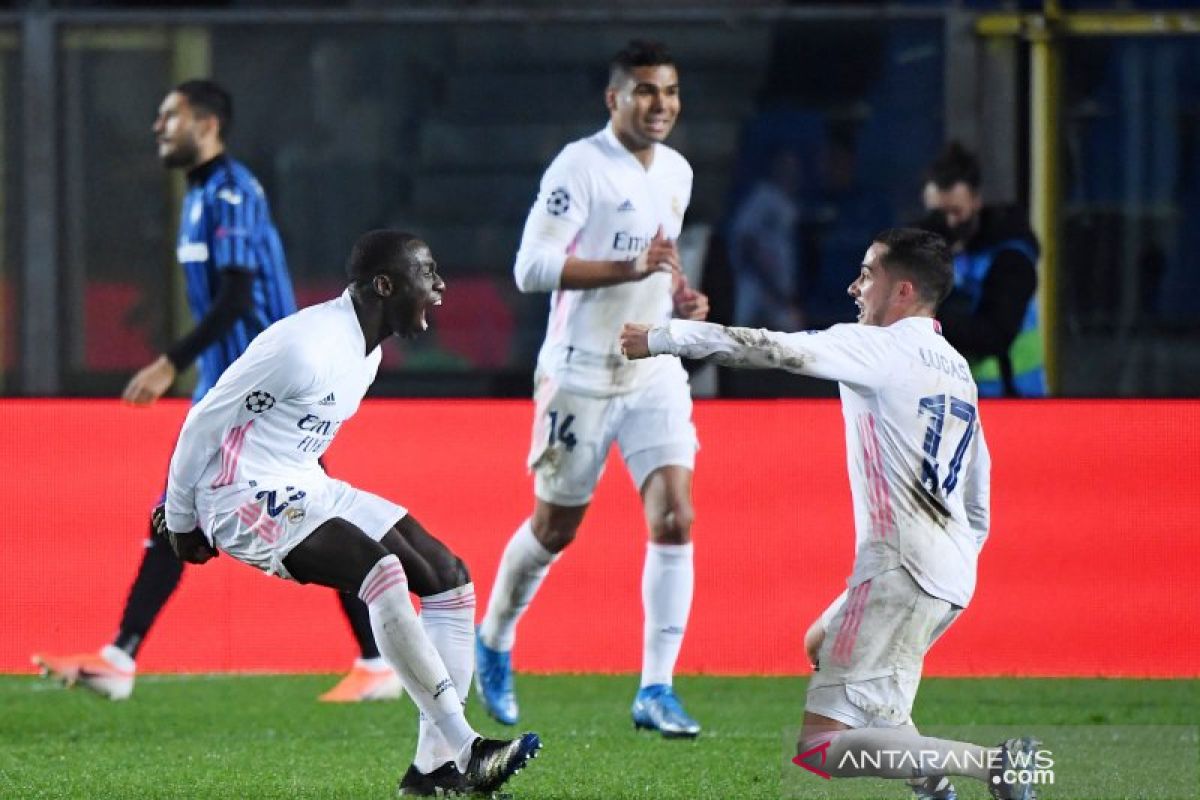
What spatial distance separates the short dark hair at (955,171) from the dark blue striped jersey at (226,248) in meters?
2.55

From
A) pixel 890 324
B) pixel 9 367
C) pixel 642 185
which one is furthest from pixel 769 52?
pixel 890 324

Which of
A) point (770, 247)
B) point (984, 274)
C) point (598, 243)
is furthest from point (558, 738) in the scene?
point (770, 247)

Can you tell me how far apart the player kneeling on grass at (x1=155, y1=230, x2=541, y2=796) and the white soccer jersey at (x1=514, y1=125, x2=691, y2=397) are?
1537mm

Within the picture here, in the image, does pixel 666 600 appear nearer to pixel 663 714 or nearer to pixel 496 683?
pixel 663 714

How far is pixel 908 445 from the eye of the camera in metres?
5.76

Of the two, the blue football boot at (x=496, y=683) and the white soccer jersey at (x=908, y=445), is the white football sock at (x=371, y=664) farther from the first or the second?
the white soccer jersey at (x=908, y=445)

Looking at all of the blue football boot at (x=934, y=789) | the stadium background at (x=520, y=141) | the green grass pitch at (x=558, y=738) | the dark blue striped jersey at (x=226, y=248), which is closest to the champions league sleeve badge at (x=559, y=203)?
the dark blue striped jersey at (x=226, y=248)

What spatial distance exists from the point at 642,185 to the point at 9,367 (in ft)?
22.4

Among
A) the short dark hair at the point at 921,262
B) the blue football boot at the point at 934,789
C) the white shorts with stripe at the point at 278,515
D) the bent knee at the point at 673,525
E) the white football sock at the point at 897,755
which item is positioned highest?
the short dark hair at the point at 921,262

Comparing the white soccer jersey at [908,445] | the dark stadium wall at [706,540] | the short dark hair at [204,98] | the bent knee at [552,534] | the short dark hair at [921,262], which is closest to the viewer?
the white soccer jersey at [908,445]

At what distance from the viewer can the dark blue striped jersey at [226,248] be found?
8547 millimetres

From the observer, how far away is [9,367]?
45.6ft

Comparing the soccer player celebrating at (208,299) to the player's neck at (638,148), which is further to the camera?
the soccer player celebrating at (208,299)

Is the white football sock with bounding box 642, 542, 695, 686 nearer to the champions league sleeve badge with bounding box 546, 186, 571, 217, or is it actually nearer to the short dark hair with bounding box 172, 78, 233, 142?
the champions league sleeve badge with bounding box 546, 186, 571, 217
